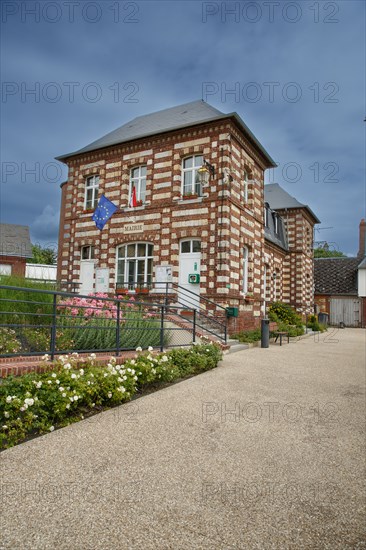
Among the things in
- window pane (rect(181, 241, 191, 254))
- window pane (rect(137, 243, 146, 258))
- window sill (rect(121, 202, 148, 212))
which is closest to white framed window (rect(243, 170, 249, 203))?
window pane (rect(181, 241, 191, 254))

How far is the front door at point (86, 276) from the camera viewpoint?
16312 mm

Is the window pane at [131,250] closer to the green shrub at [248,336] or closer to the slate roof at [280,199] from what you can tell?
the green shrub at [248,336]

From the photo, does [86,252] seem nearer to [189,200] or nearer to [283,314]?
[189,200]

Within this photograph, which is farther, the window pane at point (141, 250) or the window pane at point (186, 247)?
the window pane at point (141, 250)

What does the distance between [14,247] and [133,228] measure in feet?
56.4

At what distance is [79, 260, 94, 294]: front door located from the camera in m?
16.3

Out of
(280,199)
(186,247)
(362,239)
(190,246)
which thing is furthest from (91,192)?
(362,239)

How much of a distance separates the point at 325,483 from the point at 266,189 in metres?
25.8

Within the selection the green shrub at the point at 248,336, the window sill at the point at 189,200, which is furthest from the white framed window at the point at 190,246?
the green shrub at the point at 248,336

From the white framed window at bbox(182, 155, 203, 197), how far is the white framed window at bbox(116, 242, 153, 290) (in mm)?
2615

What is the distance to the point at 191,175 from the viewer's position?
1445cm

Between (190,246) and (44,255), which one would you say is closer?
(190,246)

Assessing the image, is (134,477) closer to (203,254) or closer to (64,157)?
(203,254)

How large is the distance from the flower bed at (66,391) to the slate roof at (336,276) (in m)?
27.2
